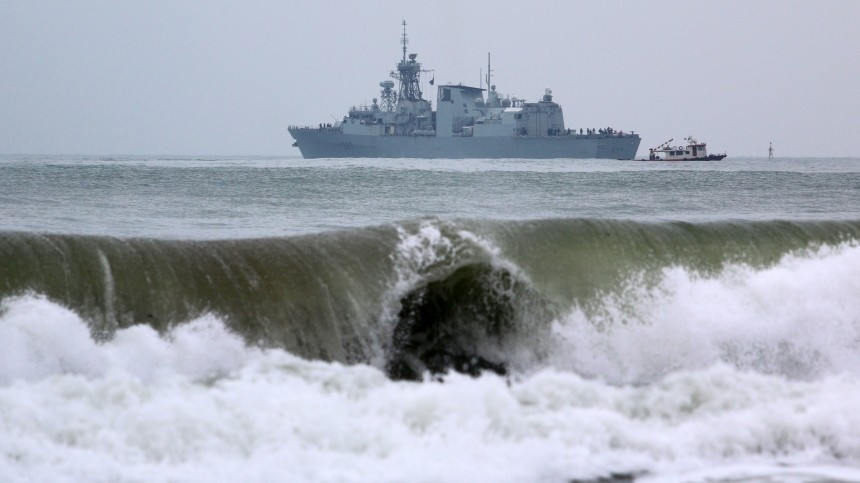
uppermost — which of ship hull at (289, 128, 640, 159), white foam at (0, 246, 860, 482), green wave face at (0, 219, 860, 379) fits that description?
ship hull at (289, 128, 640, 159)

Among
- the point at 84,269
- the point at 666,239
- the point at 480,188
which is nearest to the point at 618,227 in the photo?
the point at 666,239

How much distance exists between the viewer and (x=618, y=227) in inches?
349

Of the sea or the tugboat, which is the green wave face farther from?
the tugboat

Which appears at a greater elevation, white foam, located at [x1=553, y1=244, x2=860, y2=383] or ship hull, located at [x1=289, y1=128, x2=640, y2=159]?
ship hull, located at [x1=289, y1=128, x2=640, y2=159]

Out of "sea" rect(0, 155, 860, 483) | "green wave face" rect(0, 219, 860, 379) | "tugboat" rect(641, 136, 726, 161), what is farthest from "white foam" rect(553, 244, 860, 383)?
"tugboat" rect(641, 136, 726, 161)

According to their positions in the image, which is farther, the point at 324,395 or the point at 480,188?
the point at 480,188

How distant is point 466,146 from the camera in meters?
68.4

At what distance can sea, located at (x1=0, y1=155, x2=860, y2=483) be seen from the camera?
5.12 metres

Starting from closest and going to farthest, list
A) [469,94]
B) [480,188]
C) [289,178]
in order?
[480,188] → [289,178] → [469,94]

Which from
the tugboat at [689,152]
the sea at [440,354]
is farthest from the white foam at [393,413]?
the tugboat at [689,152]

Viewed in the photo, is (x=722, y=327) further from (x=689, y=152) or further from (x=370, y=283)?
(x=689, y=152)

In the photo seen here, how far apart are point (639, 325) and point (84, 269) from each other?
14.8 ft

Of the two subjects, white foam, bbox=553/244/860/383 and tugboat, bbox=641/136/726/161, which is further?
tugboat, bbox=641/136/726/161

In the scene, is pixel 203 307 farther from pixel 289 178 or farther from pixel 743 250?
pixel 289 178
